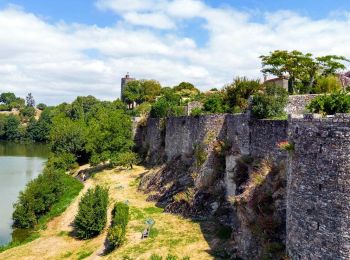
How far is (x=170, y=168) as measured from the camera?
29.8 meters

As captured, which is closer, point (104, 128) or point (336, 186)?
point (336, 186)

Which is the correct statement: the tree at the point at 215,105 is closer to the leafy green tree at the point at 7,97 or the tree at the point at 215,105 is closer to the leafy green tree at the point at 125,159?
the leafy green tree at the point at 125,159

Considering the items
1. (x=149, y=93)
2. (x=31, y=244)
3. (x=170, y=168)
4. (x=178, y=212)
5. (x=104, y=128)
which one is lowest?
(x=31, y=244)

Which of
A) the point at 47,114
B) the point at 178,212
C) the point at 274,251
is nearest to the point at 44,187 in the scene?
the point at 178,212

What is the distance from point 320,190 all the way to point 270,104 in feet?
29.5

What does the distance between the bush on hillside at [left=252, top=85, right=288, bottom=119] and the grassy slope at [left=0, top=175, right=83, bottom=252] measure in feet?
52.0

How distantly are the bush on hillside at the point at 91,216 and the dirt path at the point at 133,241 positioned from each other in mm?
460

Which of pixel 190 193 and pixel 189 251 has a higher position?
pixel 190 193

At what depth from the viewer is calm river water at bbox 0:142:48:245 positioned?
94.8ft

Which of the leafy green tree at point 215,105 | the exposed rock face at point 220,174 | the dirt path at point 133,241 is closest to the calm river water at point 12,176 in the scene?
the dirt path at point 133,241

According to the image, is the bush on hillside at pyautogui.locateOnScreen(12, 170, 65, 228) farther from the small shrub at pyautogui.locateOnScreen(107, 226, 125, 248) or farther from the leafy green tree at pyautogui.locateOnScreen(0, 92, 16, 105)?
the leafy green tree at pyautogui.locateOnScreen(0, 92, 16, 105)

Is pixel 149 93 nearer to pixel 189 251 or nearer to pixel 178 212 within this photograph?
pixel 178 212

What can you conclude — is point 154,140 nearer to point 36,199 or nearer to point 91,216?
point 36,199

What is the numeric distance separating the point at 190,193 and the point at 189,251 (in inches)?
244
